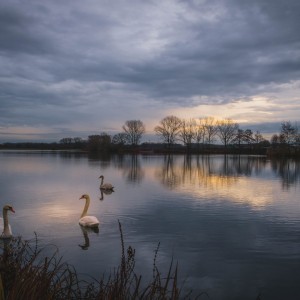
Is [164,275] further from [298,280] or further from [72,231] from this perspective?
[72,231]

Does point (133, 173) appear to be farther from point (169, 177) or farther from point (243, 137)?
point (243, 137)

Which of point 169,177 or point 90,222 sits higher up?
point 90,222

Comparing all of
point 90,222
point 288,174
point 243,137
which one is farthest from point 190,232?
point 243,137

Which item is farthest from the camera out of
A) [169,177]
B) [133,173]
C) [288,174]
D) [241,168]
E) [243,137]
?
[243,137]

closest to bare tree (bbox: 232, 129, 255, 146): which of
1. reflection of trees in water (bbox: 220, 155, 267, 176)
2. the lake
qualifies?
reflection of trees in water (bbox: 220, 155, 267, 176)

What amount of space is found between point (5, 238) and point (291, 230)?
7.23 meters

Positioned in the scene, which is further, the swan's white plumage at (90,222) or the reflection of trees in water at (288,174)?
the reflection of trees in water at (288,174)

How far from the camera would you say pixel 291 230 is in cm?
984

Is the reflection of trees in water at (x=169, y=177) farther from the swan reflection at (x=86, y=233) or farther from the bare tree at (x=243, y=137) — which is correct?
the bare tree at (x=243, y=137)

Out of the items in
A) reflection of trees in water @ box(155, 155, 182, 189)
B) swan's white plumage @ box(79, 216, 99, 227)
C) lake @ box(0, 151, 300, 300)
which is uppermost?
swan's white plumage @ box(79, 216, 99, 227)

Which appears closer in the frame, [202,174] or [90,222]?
[90,222]

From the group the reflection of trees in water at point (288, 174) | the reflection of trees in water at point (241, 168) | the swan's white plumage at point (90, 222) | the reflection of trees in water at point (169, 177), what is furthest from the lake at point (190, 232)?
the reflection of trees in water at point (241, 168)

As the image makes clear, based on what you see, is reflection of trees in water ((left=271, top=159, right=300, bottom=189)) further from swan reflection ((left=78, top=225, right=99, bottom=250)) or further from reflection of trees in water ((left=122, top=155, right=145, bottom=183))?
swan reflection ((left=78, top=225, right=99, bottom=250))

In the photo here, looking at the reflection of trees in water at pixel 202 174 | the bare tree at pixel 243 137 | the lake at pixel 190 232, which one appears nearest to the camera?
the lake at pixel 190 232
